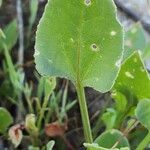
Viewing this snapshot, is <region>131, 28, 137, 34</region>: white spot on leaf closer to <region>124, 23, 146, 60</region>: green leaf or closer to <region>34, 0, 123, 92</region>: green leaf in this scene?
<region>124, 23, 146, 60</region>: green leaf

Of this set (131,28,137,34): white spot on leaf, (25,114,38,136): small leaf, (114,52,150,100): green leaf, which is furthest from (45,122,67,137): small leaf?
(131,28,137,34): white spot on leaf

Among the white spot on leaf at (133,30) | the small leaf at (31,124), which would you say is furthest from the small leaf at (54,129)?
the white spot on leaf at (133,30)

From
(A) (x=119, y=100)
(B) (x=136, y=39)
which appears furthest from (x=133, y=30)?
(A) (x=119, y=100)

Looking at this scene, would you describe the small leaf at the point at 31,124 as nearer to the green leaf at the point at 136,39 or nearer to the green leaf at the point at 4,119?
the green leaf at the point at 4,119

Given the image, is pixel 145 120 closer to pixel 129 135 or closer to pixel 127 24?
pixel 129 135

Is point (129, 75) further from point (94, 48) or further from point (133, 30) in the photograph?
point (133, 30)

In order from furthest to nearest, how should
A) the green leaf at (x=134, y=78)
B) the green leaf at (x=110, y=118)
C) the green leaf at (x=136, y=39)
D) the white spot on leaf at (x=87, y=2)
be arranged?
the green leaf at (x=136, y=39) < the green leaf at (x=110, y=118) < the green leaf at (x=134, y=78) < the white spot on leaf at (x=87, y=2)
